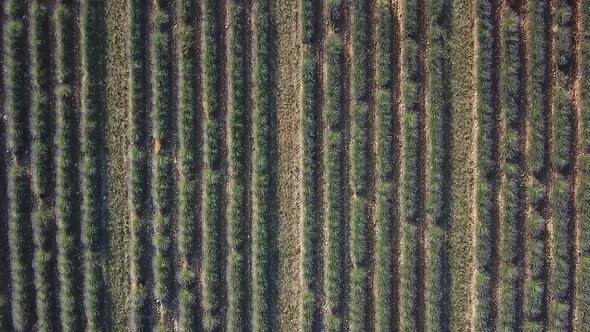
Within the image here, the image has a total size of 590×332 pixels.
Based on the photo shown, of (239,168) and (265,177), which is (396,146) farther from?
(239,168)

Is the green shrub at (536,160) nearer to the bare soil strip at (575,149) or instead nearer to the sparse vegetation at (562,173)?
the sparse vegetation at (562,173)

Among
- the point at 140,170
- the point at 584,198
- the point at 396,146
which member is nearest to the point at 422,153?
the point at 396,146

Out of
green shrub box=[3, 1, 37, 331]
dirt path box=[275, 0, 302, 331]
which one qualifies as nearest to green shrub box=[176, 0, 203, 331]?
dirt path box=[275, 0, 302, 331]

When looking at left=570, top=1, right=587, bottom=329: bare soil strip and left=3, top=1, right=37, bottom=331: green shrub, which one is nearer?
left=3, top=1, right=37, bottom=331: green shrub

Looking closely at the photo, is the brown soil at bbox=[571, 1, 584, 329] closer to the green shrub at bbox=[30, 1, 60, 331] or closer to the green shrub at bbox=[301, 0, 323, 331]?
the green shrub at bbox=[301, 0, 323, 331]

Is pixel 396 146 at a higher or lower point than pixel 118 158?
higher

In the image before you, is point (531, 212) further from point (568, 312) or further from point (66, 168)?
point (66, 168)
